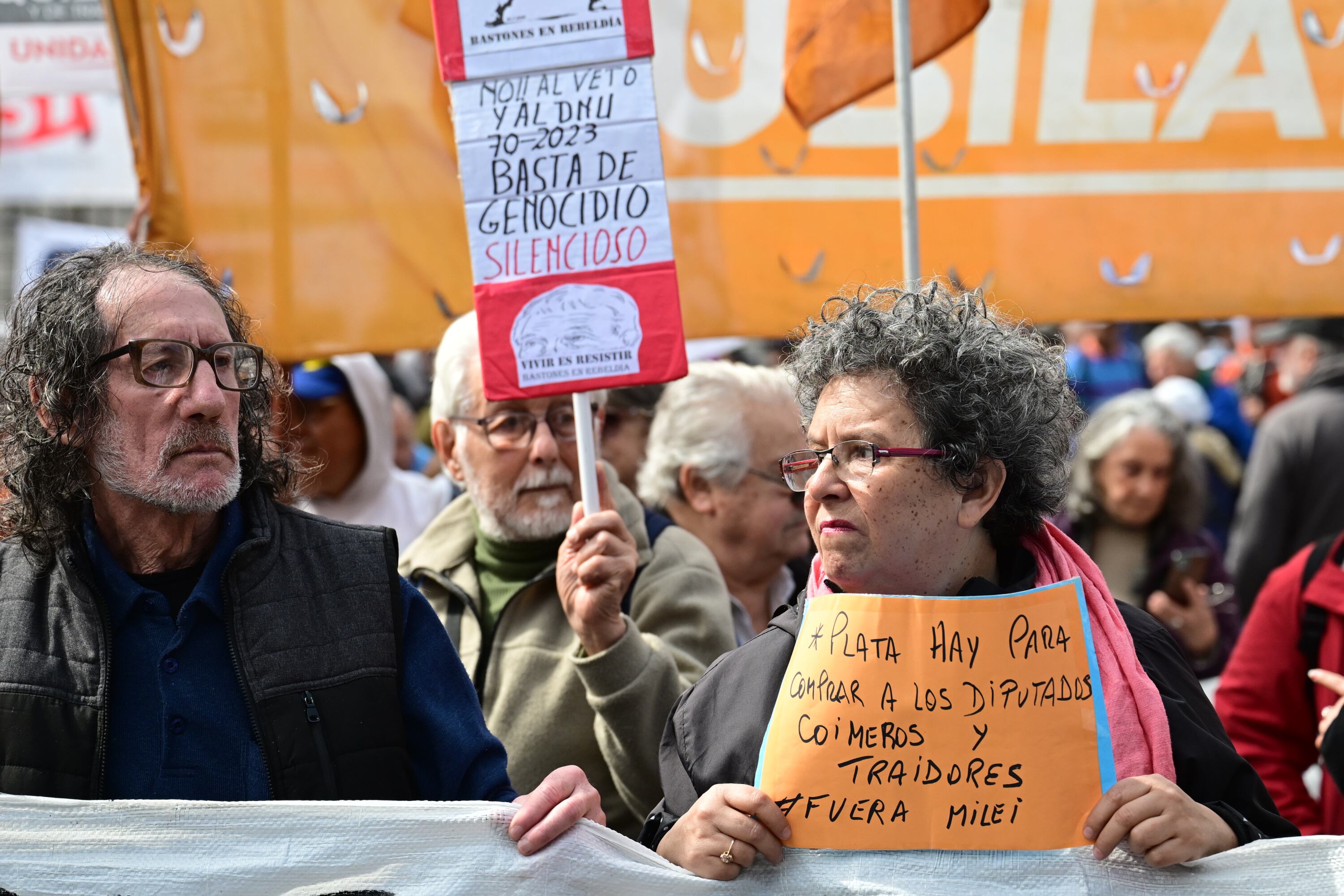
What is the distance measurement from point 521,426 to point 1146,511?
8.36 feet

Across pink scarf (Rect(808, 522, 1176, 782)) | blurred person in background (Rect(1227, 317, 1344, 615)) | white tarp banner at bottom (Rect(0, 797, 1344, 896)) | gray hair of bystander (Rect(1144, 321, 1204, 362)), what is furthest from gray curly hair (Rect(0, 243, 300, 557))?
gray hair of bystander (Rect(1144, 321, 1204, 362))

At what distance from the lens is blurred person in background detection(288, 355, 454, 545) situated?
5020mm

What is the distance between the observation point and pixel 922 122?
13.5ft

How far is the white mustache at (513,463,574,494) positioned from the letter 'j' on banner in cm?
32

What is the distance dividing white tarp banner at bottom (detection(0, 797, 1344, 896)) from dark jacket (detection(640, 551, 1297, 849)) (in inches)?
4.2

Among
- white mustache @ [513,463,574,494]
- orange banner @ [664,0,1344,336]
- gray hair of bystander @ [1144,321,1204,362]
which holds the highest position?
orange banner @ [664,0,1344,336]

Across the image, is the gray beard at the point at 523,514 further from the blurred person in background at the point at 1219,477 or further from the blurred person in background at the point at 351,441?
the blurred person in background at the point at 1219,477

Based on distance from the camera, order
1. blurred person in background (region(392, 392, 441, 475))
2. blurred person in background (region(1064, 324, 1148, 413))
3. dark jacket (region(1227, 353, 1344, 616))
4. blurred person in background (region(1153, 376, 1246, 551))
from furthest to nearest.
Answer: blurred person in background (region(1064, 324, 1148, 413)), blurred person in background (region(1153, 376, 1246, 551)), blurred person in background (region(392, 392, 441, 475)), dark jacket (region(1227, 353, 1344, 616))

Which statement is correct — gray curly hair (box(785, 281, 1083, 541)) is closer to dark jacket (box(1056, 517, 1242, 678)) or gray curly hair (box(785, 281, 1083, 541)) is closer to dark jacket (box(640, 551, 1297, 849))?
dark jacket (box(640, 551, 1297, 849))

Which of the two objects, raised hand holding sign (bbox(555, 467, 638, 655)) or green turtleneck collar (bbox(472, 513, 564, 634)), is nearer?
raised hand holding sign (bbox(555, 467, 638, 655))

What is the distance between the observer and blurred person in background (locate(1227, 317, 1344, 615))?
557cm

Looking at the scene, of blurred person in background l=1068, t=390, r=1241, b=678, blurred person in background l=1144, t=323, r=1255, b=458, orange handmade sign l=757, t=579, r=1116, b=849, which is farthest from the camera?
blurred person in background l=1144, t=323, r=1255, b=458

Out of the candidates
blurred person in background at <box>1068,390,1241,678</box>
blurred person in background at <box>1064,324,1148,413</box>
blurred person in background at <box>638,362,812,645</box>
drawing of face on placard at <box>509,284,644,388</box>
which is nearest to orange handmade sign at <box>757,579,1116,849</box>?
drawing of face on placard at <box>509,284,644,388</box>

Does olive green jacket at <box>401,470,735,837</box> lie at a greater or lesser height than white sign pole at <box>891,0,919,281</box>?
lesser
